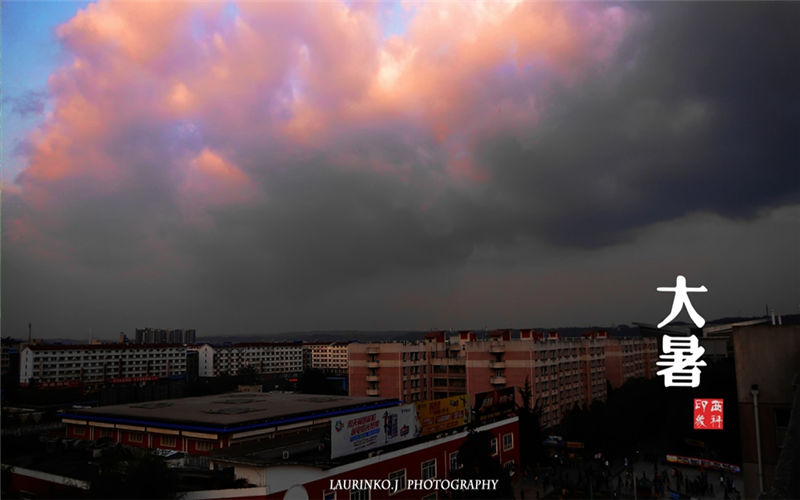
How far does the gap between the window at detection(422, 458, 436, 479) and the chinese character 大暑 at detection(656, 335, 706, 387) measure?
6.98 m

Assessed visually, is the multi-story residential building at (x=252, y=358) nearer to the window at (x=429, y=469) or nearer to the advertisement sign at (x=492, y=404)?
the advertisement sign at (x=492, y=404)

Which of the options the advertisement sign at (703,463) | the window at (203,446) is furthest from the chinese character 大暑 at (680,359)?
the advertisement sign at (703,463)

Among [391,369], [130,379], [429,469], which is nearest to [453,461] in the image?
[429,469]

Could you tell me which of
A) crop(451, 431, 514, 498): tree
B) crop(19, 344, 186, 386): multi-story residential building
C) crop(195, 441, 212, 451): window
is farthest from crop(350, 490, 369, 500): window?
crop(19, 344, 186, 386): multi-story residential building

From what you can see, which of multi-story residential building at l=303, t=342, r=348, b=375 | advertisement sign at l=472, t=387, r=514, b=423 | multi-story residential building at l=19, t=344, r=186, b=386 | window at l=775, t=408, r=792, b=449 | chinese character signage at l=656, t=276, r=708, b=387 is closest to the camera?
window at l=775, t=408, r=792, b=449

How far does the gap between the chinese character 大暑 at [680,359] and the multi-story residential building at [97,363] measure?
189ft

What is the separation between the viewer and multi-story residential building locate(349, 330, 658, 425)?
32500mm

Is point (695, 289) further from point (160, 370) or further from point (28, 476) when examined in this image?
point (160, 370)

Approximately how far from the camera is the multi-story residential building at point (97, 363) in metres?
57.5

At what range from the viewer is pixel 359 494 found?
12.9 metres

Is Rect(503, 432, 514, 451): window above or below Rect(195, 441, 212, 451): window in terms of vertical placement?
below

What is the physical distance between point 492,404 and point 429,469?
490 centimetres

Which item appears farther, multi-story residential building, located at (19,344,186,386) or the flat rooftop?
multi-story residential building, located at (19,344,186,386)

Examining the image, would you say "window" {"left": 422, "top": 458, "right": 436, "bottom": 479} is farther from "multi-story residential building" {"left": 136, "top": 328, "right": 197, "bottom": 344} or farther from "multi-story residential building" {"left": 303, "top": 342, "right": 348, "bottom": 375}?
"multi-story residential building" {"left": 136, "top": 328, "right": 197, "bottom": 344}
